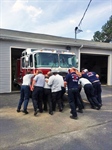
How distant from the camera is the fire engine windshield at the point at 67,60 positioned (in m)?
8.95

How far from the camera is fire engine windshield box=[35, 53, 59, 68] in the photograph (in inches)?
332

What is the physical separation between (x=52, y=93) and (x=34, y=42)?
22.2 feet

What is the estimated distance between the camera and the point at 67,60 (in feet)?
30.1

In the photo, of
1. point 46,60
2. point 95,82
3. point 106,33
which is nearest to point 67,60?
point 46,60

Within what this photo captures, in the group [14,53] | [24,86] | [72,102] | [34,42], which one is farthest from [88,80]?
[14,53]

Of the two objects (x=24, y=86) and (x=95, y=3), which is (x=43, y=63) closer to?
(x=24, y=86)

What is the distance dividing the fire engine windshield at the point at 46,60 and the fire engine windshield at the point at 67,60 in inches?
11.7

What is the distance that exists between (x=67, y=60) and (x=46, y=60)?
48.9 inches

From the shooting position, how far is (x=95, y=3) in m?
12.8

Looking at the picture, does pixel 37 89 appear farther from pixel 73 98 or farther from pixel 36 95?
pixel 73 98

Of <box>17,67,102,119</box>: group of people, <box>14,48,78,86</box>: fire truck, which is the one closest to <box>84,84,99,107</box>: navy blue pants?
<box>17,67,102,119</box>: group of people

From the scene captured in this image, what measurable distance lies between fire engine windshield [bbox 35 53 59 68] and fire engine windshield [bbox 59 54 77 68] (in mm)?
297

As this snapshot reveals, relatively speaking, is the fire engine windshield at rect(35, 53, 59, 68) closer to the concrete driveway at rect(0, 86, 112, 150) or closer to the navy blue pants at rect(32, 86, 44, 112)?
the navy blue pants at rect(32, 86, 44, 112)

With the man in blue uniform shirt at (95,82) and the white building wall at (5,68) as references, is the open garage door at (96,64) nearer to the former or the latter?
the white building wall at (5,68)
